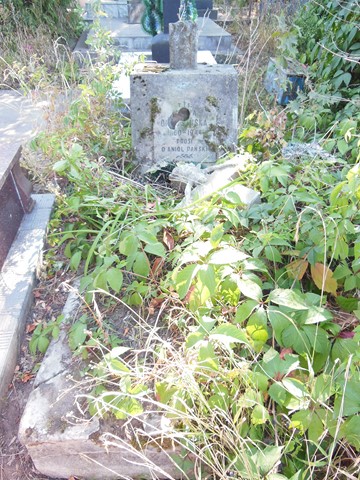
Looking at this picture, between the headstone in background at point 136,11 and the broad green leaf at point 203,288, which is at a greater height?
the headstone in background at point 136,11

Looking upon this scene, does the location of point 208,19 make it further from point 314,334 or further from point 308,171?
point 314,334

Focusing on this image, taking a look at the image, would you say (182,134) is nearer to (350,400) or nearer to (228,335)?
(228,335)

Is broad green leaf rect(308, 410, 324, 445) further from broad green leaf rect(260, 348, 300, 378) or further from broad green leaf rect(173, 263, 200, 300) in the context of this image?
broad green leaf rect(173, 263, 200, 300)

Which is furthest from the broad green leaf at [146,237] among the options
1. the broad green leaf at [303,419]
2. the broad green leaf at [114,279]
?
the broad green leaf at [303,419]

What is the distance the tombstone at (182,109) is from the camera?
10.0 feet

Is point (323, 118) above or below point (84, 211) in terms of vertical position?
above

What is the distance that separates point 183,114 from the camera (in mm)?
3240

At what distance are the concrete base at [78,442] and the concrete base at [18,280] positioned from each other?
13.2 inches

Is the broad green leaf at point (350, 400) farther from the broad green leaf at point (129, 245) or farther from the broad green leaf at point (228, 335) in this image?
the broad green leaf at point (129, 245)

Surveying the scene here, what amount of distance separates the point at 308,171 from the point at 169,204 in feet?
2.91

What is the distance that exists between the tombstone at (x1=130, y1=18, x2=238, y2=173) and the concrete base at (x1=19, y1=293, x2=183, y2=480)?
187 centimetres

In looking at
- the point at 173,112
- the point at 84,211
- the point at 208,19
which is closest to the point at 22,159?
the point at 84,211

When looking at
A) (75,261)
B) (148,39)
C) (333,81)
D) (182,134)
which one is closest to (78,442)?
(75,261)

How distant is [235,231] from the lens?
2.24 metres
